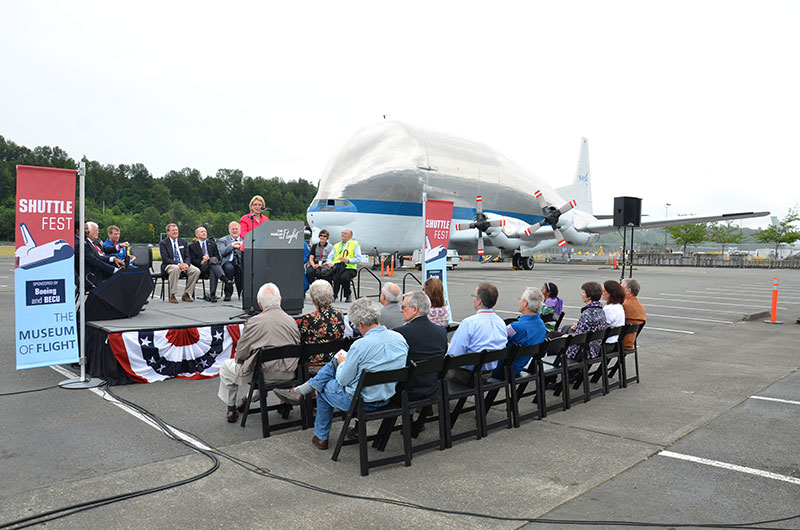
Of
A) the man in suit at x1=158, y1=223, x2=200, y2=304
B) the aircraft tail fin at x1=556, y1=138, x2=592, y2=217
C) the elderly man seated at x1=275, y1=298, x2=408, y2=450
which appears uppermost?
the aircraft tail fin at x1=556, y1=138, x2=592, y2=217

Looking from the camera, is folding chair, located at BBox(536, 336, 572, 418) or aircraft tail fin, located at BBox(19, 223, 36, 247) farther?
aircraft tail fin, located at BBox(19, 223, 36, 247)

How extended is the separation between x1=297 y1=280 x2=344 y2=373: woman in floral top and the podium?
318 cm

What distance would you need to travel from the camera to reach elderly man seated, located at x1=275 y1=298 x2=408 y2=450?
3.99m

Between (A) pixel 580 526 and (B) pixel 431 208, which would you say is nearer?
(A) pixel 580 526

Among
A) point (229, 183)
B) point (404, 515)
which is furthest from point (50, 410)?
point (229, 183)

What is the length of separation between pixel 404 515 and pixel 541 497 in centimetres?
91

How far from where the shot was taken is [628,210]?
1163 centimetres

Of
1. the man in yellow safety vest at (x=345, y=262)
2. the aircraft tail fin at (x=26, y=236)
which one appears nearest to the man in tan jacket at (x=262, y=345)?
the aircraft tail fin at (x=26, y=236)

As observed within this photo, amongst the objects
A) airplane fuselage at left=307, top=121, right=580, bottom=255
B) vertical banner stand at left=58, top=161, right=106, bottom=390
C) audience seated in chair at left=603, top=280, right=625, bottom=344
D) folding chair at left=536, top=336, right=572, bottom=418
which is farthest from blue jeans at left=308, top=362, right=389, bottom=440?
airplane fuselage at left=307, top=121, right=580, bottom=255

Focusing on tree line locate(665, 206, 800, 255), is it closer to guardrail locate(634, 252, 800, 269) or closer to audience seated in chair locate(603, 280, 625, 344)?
guardrail locate(634, 252, 800, 269)

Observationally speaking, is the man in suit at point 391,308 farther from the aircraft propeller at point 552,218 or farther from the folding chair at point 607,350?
the aircraft propeller at point 552,218

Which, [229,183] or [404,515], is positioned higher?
[229,183]

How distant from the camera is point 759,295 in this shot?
18953 mm

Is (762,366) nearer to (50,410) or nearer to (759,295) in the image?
(50,410)
